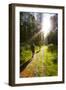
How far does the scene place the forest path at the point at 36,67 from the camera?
1978 millimetres

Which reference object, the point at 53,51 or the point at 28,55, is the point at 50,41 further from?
the point at 28,55

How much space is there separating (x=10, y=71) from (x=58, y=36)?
45cm

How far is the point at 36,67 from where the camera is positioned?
201 cm

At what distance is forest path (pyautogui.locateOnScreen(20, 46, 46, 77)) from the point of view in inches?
77.9

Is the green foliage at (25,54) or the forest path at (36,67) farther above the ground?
the green foliage at (25,54)

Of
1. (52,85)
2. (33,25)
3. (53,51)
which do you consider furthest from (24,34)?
(52,85)

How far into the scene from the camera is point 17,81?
6.38ft

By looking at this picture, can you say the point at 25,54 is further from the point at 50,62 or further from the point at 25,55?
the point at 50,62

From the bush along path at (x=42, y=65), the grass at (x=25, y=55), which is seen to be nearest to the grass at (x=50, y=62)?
the bush along path at (x=42, y=65)

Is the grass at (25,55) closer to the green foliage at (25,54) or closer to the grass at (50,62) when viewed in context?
the green foliage at (25,54)

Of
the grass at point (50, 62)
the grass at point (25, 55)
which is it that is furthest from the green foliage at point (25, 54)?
the grass at point (50, 62)

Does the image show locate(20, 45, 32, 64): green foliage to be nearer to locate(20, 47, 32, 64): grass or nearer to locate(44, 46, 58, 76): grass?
locate(20, 47, 32, 64): grass

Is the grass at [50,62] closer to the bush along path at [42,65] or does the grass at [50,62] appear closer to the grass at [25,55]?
the bush along path at [42,65]

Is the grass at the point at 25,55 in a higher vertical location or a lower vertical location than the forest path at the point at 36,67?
higher
